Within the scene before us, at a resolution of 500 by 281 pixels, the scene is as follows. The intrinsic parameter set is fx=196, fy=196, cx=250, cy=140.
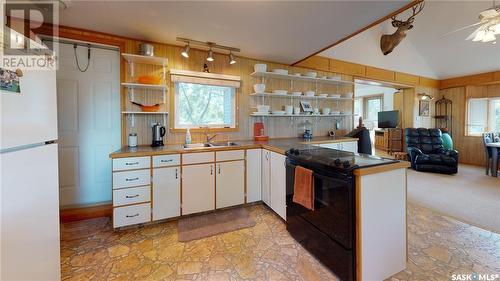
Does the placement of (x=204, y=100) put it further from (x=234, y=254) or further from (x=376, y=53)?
(x=376, y=53)

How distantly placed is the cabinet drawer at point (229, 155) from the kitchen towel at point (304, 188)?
1.00 m

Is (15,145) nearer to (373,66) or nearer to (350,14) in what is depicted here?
(350,14)

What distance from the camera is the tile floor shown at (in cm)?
165

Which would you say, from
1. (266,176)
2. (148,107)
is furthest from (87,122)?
(266,176)

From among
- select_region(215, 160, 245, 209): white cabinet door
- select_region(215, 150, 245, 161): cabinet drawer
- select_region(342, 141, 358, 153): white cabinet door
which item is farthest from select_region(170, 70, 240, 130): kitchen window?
select_region(342, 141, 358, 153): white cabinet door

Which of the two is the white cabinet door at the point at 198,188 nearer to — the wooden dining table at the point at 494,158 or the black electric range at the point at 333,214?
the black electric range at the point at 333,214

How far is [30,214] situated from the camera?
1.13 m

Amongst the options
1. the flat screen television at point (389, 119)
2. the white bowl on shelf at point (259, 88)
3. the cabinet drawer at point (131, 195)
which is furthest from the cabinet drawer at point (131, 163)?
the flat screen television at point (389, 119)

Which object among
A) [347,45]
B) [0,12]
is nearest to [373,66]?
[347,45]

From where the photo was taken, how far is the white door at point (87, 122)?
2543 mm

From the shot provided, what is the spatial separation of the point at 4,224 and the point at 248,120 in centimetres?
294

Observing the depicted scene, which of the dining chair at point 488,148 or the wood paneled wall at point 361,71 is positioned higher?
the wood paneled wall at point 361,71

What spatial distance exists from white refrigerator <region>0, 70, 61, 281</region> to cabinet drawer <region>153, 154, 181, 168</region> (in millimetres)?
988

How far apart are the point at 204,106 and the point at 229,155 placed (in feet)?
3.42
